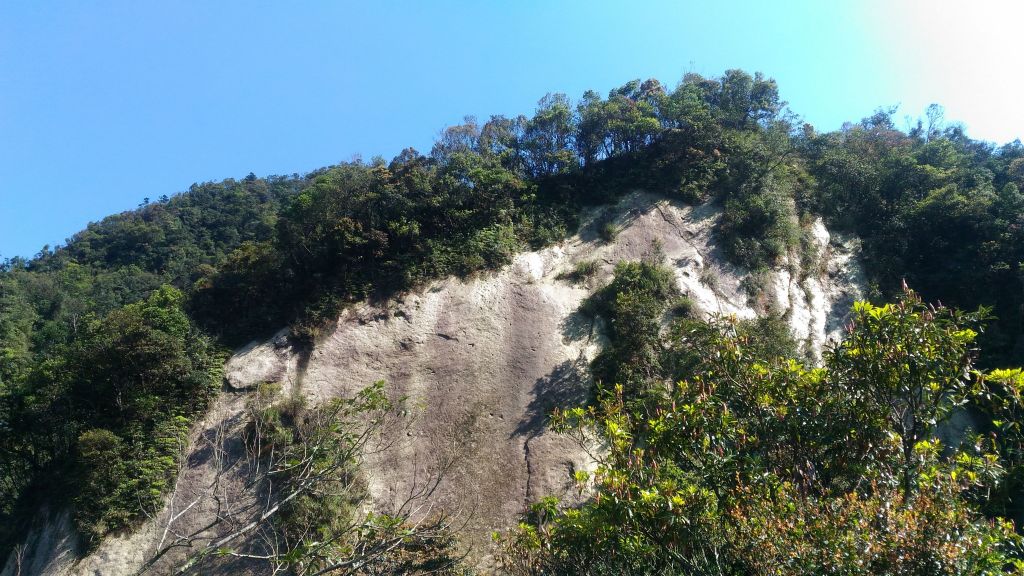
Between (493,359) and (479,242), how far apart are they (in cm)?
532

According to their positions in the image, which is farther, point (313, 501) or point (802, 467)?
point (313, 501)

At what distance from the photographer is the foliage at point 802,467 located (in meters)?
4.67

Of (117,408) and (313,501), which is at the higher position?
(117,408)

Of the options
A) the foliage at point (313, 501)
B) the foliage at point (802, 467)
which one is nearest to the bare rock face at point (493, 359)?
the foliage at point (313, 501)

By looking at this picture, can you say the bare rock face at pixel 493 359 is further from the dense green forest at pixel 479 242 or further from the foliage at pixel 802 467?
the foliage at pixel 802 467

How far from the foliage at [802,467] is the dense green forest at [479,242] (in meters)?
8.34

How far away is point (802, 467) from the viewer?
636cm

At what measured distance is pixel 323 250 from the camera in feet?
64.3

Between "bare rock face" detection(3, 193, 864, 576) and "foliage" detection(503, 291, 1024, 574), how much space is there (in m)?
6.79

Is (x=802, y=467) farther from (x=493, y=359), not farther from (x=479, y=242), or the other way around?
(x=479, y=242)

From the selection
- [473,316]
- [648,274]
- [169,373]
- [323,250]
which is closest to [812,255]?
[648,274]

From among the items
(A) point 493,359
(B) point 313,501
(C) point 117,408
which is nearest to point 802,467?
(B) point 313,501

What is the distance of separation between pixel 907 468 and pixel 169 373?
1700cm

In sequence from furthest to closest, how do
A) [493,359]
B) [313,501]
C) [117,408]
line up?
1. [493,359]
2. [117,408]
3. [313,501]
